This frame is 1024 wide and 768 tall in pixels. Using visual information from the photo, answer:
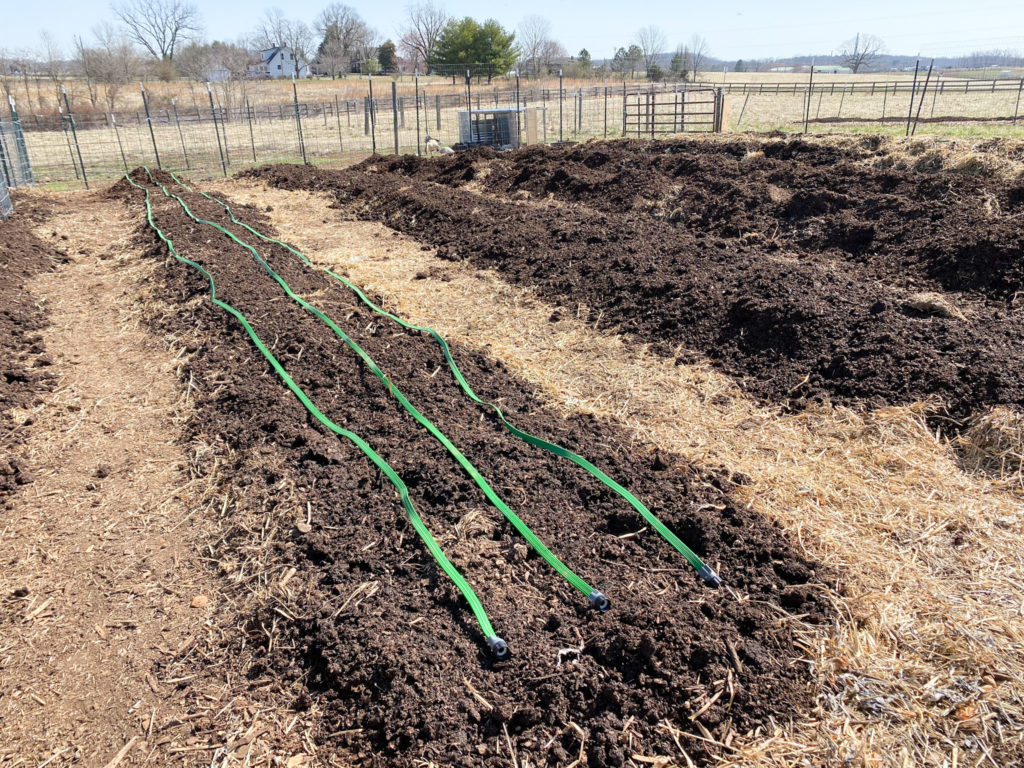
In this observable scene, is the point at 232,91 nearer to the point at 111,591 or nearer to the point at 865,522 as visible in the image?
the point at 111,591

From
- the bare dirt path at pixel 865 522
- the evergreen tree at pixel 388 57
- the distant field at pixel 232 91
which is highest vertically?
the evergreen tree at pixel 388 57

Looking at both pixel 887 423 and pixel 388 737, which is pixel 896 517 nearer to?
pixel 887 423

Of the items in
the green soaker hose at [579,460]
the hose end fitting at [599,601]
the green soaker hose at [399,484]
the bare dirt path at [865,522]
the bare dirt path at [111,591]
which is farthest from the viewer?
the green soaker hose at [579,460]

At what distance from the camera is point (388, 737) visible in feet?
8.58

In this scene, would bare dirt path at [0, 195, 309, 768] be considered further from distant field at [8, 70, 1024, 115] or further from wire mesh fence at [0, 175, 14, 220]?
distant field at [8, 70, 1024, 115]

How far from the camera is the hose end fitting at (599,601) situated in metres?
3.11

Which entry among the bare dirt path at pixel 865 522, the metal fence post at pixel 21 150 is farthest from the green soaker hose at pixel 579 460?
the metal fence post at pixel 21 150

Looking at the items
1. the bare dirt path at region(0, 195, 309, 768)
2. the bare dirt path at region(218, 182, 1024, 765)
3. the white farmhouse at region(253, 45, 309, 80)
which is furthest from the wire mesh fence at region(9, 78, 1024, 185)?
the white farmhouse at region(253, 45, 309, 80)

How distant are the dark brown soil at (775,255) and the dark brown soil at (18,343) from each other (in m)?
5.15

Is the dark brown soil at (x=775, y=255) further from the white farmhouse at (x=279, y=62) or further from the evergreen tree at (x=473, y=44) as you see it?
the white farmhouse at (x=279, y=62)

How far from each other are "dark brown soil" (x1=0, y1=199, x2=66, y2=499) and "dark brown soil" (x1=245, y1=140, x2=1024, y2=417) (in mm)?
5152

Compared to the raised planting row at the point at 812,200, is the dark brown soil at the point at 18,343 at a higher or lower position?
lower

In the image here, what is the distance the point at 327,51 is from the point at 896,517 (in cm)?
7884

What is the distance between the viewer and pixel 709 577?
330cm
